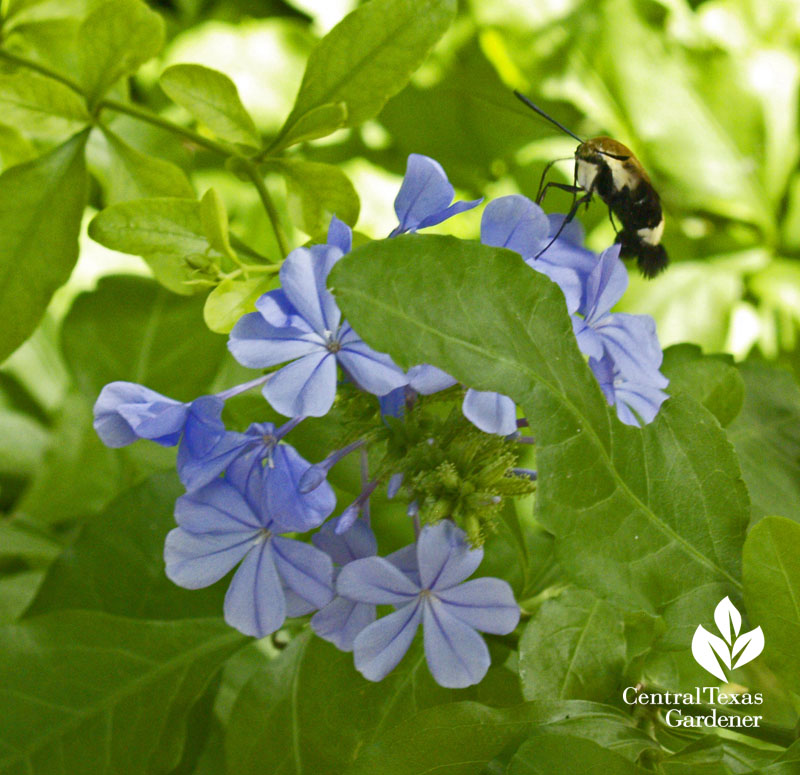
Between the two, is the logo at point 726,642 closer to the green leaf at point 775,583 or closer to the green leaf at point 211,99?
the green leaf at point 775,583

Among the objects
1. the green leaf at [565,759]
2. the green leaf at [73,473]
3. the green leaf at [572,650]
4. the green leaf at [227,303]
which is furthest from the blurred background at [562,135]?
the green leaf at [565,759]

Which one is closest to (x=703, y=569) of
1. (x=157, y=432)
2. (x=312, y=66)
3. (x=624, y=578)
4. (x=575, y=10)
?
(x=624, y=578)

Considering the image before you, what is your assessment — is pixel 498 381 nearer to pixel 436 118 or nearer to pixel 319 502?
pixel 319 502

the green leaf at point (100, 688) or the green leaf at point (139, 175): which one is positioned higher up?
the green leaf at point (139, 175)

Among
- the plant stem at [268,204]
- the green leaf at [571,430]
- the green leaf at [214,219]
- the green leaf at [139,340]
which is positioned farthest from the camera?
the green leaf at [139,340]

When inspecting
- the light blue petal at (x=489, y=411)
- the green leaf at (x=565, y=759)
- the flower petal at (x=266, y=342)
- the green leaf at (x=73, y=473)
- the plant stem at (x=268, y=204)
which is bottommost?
the green leaf at (x=73, y=473)

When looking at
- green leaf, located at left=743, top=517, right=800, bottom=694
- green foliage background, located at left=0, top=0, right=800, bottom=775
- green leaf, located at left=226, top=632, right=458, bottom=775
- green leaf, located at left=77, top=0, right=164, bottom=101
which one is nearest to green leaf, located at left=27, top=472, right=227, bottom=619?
green foliage background, located at left=0, top=0, right=800, bottom=775

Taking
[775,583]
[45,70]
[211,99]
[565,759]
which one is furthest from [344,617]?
[45,70]
